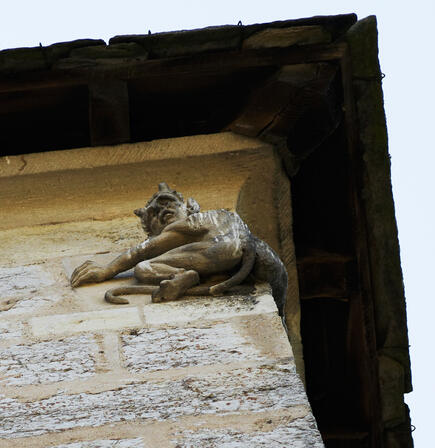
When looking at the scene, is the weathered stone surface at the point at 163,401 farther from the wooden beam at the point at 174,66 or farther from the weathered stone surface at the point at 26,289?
the wooden beam at the point at 174,66

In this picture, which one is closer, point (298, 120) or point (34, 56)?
point (34, 56)

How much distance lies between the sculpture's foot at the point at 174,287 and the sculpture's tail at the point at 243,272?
0.28ft

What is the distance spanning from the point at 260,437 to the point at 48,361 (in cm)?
91

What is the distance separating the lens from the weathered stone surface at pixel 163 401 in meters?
4.49

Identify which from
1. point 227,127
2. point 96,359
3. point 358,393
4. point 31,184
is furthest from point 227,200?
point 96,359

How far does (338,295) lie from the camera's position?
733 cm

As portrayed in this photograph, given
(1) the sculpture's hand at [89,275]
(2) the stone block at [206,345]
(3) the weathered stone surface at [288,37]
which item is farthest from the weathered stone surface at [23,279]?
(3) the weathered stone surface at [288,37]

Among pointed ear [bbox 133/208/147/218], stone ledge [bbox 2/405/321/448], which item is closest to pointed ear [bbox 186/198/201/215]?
pointed ear [bbox 133/208/147/218]

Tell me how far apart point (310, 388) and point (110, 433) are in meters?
3.35

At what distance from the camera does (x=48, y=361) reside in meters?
4.95

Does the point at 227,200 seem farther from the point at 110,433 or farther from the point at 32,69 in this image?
the point at 110,433

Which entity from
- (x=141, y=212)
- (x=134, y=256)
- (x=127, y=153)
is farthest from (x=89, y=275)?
(x=127, y=153)

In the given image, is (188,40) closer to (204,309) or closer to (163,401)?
(204,309)

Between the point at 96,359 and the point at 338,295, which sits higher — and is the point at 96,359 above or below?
below
